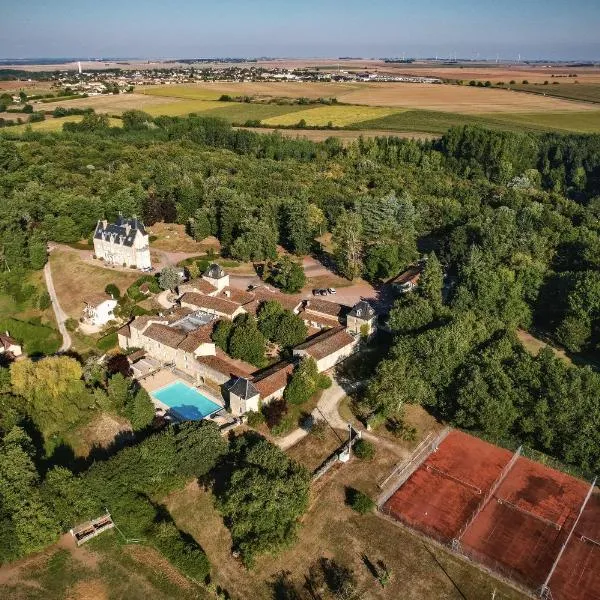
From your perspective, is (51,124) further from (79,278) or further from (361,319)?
(361,319)

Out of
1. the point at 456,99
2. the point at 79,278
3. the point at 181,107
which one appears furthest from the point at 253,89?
the point at 79,278

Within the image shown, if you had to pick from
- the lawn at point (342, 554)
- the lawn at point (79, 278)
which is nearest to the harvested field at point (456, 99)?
the lawn at point (79, 278)

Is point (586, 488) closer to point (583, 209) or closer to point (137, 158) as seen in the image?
point (583, 209)

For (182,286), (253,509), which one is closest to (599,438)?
(253,509)

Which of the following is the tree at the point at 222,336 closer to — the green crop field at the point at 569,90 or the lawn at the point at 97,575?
the lawn at the point at 97,575

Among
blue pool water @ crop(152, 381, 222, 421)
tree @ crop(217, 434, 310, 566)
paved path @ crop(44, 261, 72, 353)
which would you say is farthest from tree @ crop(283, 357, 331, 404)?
paved path @ crop(44, 261, 72, 353)
